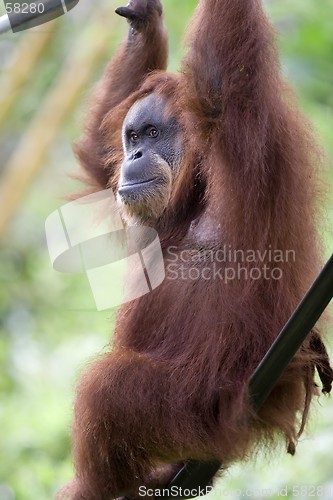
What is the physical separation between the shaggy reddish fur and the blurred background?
1.11 m

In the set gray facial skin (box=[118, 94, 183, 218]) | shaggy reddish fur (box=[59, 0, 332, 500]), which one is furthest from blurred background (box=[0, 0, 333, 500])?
shaggy reddish fur (box=[59, 0, 332, 500])

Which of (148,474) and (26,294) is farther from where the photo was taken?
(26,294)

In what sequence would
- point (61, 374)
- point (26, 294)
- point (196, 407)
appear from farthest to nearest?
point (26, 294) < point (61, 374) < point (196, 407)

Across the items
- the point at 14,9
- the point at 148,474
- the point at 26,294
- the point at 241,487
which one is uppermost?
the point at 14,9

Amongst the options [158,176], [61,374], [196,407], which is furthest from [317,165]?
[61,374]

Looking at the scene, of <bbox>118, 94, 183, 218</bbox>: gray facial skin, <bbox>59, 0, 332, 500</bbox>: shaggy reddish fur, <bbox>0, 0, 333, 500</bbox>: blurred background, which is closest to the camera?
<bbox>59, 0, 332, 500</bbox>: shaggy reddish fur

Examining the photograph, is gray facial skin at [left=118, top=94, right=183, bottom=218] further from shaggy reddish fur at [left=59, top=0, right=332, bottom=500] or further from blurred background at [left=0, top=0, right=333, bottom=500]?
blurred background at [left=0, top=0, right=333, bottom=500]

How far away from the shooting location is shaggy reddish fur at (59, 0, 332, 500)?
10.0 ft

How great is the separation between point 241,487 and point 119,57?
7.57 ft

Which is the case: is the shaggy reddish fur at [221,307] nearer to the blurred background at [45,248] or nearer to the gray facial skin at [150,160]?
the gray facial skin at [150,160]

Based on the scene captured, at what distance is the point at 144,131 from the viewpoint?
376 centimetres

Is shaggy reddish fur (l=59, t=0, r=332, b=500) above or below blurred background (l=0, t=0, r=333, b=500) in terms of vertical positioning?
above

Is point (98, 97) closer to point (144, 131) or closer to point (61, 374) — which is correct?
point (144, 131)

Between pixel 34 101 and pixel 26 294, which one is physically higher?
pixel 34 101
